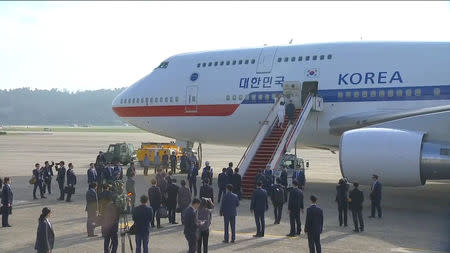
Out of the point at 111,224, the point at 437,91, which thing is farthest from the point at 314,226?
the point at 437,91

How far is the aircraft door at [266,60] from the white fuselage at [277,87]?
2.0 inches

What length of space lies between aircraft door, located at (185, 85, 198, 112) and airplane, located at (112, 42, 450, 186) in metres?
0.05

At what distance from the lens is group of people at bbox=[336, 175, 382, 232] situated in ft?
43.6

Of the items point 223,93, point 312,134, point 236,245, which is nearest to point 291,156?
point 312,134

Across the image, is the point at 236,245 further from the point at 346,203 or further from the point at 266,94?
the point at 266,94

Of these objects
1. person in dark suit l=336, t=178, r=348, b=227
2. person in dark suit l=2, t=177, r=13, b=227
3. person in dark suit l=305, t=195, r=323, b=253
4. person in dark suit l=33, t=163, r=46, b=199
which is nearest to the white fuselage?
person in dark suit l=336, t=178, r=348, b=227

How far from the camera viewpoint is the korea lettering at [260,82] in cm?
2244

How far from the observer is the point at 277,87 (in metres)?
22.4

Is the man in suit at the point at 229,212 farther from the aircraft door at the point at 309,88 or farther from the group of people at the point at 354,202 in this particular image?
the aircraft door at the point at 309,88

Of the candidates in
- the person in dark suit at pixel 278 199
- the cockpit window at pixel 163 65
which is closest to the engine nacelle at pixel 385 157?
the person in dark suit at pixel 278 199

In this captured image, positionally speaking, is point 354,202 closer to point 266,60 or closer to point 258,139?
point 258,139

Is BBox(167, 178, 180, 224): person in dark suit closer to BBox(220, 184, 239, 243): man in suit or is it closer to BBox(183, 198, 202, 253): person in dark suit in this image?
BBox(220, 184, 239, 243): man in suit

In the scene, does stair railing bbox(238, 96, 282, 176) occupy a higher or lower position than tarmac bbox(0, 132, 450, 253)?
higher

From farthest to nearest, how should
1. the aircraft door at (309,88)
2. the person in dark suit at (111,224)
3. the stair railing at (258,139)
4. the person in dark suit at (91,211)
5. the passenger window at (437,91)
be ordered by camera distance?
1. the aircraft door at (309,88)
2. the stair railing at (258,139)
3. the passenger window at (437,91)
4. the person in dark suit at (91,211)
5. the person in dark suit at (111,224)
